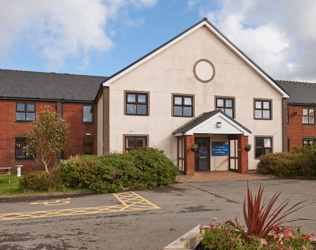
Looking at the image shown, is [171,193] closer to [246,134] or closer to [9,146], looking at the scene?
[246,134]

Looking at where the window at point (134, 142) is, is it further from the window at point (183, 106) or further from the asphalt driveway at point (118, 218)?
the asphalt driveway at point (118, 218)

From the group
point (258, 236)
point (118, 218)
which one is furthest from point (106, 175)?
point (258, 236)

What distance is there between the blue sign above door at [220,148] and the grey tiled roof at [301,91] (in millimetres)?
9243

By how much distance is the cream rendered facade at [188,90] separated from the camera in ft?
55.5

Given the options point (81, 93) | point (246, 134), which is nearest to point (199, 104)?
point (246, 134)

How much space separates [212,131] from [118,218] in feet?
34.4

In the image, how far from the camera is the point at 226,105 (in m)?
19.0

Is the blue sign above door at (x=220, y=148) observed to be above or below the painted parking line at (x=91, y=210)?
above

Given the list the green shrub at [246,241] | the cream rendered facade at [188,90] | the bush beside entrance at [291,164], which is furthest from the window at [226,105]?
the green shrub at [246,241]

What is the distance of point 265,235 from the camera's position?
3516 millimetres

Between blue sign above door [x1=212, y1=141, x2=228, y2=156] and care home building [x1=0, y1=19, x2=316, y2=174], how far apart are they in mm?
71

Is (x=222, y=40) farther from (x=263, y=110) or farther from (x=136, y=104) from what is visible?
(x=136, y=104)

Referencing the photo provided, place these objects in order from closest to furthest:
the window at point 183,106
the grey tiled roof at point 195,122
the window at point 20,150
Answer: the grey tiled roof at point 195,122
the window at point 183,106
the window at point 20,150

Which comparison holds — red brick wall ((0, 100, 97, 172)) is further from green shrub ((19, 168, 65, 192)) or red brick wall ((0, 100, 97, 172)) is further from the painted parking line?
the painted parking line
